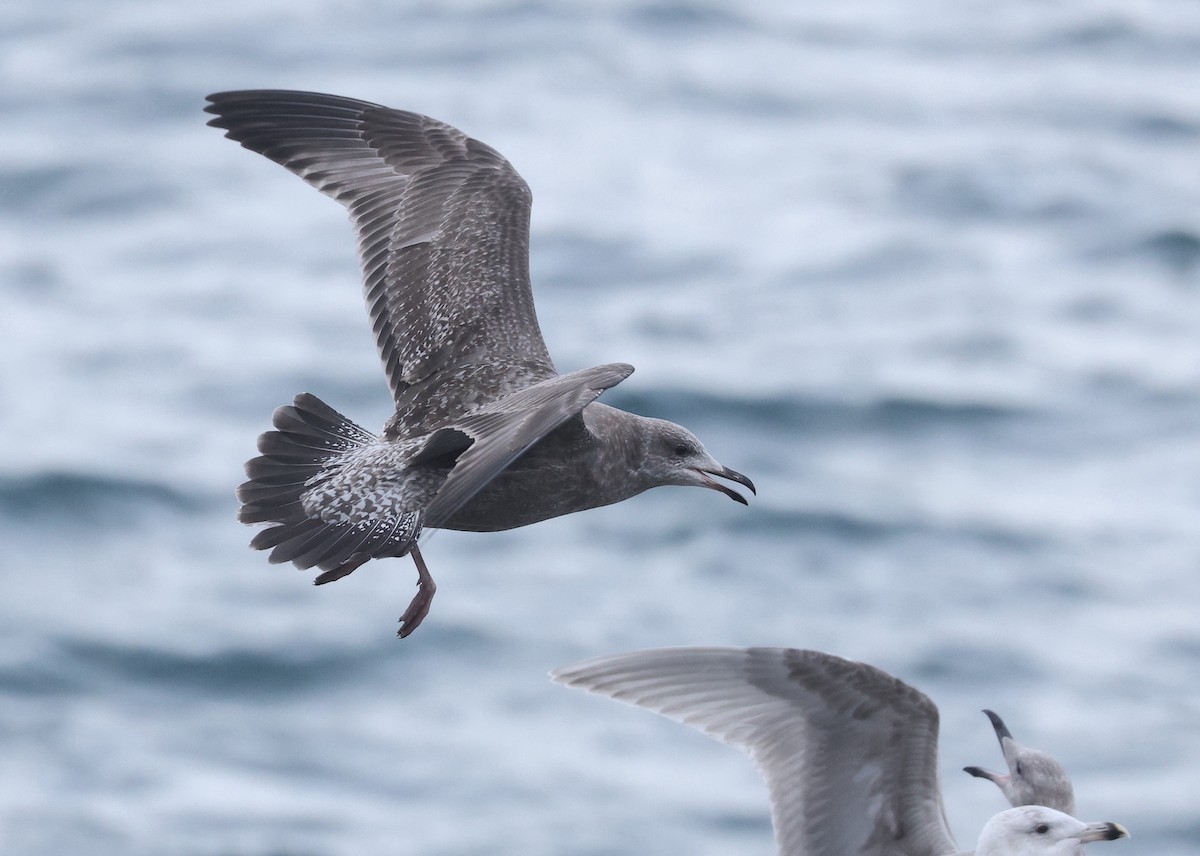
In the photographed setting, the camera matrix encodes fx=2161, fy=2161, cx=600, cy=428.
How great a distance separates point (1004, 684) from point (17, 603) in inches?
459

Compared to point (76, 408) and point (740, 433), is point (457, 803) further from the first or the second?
point (76, 408)

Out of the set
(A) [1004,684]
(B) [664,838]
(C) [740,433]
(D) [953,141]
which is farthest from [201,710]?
(D) [953,141]

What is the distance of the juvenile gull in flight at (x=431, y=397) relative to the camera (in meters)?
7.20

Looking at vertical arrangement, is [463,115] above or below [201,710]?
Answer: above

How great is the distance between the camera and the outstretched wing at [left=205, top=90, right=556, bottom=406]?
833 centimetres

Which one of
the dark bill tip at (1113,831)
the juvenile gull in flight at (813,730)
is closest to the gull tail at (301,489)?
the juvenile gull in flight at (813,730)

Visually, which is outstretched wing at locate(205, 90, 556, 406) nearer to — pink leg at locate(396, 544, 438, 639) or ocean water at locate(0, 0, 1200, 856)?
pink leg at locate(396, 544, 438, 639)

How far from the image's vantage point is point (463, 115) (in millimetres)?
32719

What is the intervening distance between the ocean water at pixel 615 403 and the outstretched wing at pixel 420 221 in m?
14.2

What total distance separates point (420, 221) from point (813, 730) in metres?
2.80

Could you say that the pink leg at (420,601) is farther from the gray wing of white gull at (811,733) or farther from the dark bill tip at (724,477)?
the dark bill tip at (724,477)

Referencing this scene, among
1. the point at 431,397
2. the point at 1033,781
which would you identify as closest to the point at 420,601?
the point at 431,397

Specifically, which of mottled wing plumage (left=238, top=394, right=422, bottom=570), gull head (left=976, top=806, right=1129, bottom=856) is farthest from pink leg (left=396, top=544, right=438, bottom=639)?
gull head (left=976, top=806, right=1129, bottom=856)

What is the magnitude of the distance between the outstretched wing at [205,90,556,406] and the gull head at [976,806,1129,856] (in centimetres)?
239
